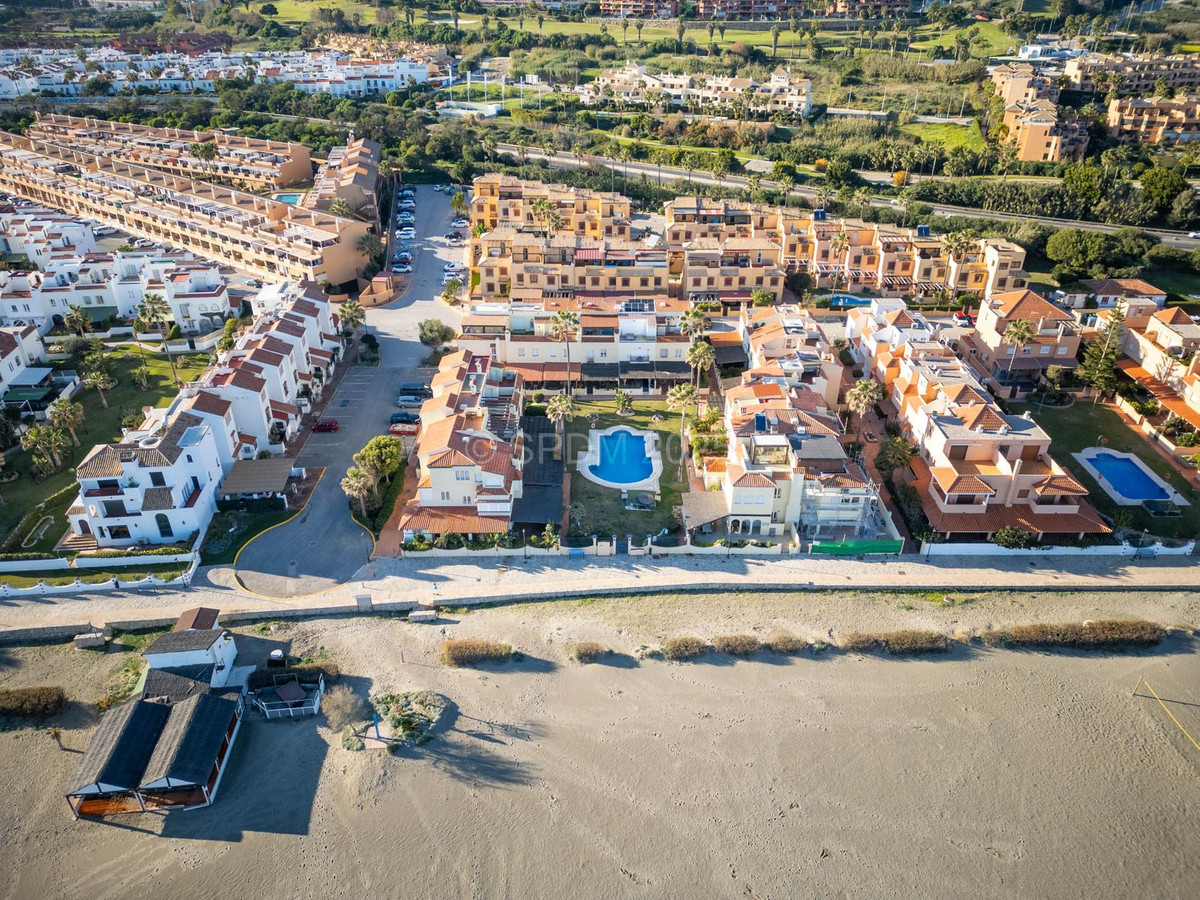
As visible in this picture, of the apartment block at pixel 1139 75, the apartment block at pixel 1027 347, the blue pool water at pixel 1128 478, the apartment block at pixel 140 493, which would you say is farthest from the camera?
the apartment block at pixel 1139 75

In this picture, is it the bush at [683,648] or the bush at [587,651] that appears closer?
the bush at [587,651]

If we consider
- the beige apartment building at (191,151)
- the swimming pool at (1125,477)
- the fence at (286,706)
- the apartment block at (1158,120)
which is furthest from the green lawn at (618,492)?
the apartment block at (1158,120)

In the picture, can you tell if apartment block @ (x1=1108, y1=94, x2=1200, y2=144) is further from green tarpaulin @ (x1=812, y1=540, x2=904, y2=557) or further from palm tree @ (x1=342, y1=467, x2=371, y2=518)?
palm tree @ (x1=342, y1=467, x2=371, y2=518)

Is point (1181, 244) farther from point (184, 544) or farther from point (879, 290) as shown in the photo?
point (184, 544)

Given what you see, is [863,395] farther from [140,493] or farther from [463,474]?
[140,493]

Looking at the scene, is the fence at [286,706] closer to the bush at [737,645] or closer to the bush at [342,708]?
the bush at [342,708]

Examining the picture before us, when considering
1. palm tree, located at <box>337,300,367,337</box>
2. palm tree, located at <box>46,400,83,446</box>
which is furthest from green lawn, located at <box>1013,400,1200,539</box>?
palm tree, located at <box>46,400,83,446</box>
